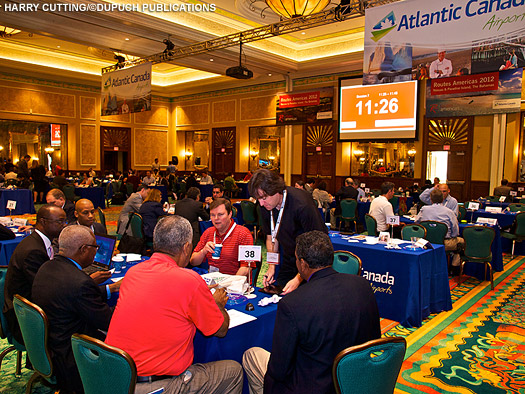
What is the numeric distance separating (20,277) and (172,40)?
33.0 feet

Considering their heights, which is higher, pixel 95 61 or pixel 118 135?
pixel 95 61

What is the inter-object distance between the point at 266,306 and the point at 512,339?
287cm

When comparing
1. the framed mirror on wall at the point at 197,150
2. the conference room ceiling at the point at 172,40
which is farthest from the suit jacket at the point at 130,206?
the framed mirror on wall at the point at 197,150

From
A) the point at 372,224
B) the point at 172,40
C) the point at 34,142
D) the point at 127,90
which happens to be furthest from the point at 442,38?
the point at 34,142

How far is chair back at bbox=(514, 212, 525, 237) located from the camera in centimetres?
726

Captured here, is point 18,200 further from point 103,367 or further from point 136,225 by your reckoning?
point 103,367

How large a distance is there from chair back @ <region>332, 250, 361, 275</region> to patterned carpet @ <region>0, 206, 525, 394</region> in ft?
2.97

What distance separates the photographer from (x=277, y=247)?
3.34 metres

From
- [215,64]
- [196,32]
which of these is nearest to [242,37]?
[196,32]

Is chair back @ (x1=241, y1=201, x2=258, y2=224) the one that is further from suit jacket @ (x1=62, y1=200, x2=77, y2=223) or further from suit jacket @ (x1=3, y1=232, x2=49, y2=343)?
suit jacket @ (x1=3, y1=232, x2=49, y2=343)

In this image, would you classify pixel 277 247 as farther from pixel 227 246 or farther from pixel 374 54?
pixel 374 54

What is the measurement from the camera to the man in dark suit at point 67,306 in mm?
2262

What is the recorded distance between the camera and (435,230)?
5.60 m

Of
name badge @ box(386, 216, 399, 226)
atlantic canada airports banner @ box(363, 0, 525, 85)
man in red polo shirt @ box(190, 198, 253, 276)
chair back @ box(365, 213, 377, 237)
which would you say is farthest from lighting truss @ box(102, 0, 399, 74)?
man in red polo shirt @ box(190, 198, 253, 276)
